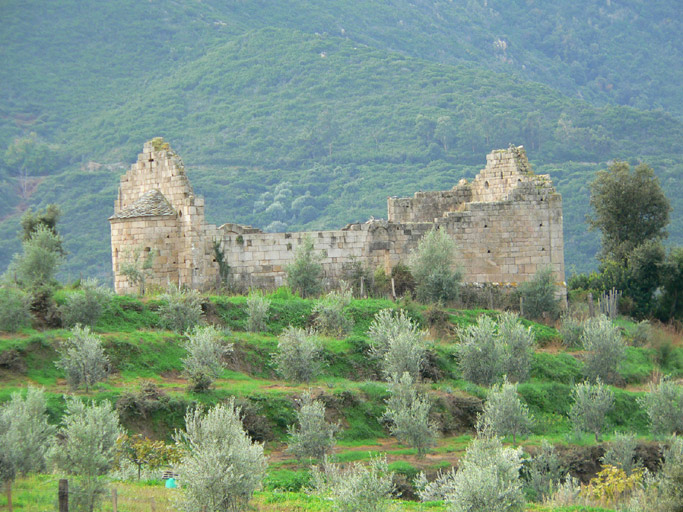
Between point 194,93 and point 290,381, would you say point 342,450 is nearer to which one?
point 290,381

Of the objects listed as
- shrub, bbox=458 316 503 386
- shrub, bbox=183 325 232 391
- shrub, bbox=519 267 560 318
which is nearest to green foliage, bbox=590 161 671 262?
shrub, bbox=519 267 560 318

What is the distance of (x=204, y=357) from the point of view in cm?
3053

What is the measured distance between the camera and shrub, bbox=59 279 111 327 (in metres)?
32.4

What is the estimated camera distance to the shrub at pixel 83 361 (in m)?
28.8

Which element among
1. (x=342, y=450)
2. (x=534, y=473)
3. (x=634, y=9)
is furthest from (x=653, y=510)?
(x=634, y=9)

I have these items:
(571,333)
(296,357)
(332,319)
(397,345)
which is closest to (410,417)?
(397,345)

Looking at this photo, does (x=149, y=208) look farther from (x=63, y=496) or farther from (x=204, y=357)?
(x=63, y=496)

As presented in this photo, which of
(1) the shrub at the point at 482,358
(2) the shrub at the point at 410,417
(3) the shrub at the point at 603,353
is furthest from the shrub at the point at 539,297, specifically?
(2) the shrub at the point at 410,417

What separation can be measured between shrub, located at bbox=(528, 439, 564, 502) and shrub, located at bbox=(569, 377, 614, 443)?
2.87 meters

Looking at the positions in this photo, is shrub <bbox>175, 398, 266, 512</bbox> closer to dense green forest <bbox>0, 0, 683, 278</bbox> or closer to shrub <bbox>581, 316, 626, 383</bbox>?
shrub <bbox>581, 316, 626, 383</bbox>

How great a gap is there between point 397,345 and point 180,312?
6143mm

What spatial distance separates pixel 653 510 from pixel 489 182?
2160 cm

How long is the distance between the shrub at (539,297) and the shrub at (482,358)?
631 centimetres

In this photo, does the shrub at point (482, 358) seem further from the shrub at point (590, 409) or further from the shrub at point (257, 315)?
the shrub at point (257, 315)
